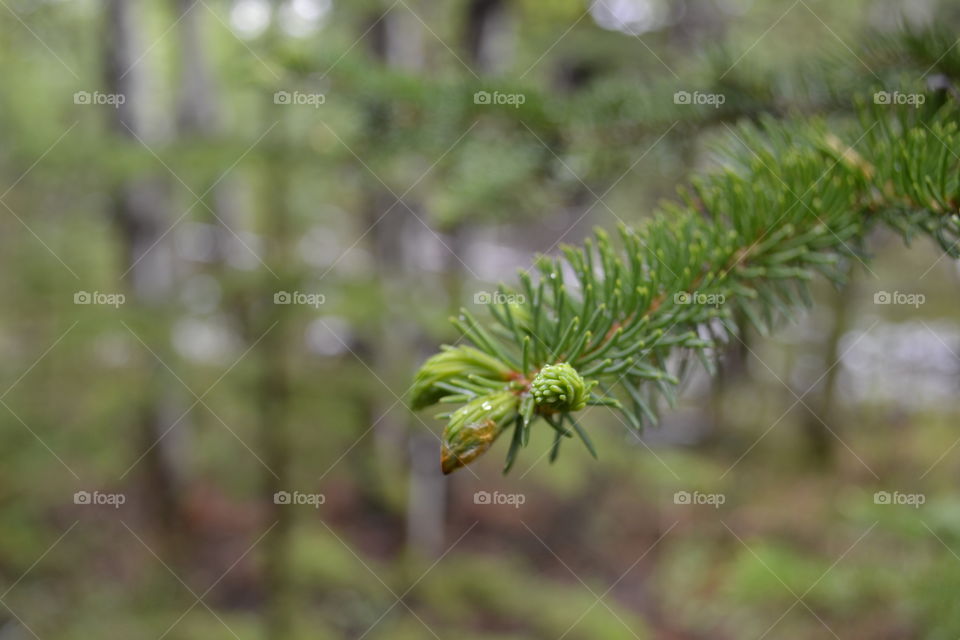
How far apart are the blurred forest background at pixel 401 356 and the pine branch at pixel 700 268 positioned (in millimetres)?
66

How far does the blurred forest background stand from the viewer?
4.89 ft

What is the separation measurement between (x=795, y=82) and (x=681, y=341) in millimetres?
801

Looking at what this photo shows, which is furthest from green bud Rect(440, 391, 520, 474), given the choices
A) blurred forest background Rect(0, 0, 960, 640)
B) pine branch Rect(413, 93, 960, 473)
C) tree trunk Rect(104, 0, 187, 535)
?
tree trunk Rect(104, 0, 187, 535)

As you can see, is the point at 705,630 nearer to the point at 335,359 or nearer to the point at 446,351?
the point at 335,359

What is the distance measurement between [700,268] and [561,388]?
0.29m

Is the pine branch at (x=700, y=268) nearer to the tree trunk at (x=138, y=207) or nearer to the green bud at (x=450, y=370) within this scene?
the green bud at (x=450, y=370)

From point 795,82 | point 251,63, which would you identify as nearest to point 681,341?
point 795,82

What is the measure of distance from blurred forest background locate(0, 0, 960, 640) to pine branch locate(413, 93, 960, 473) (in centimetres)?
7

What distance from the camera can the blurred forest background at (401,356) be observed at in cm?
149

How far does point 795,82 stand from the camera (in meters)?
1.24

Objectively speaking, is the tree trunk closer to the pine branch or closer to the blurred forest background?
the blurred forest background

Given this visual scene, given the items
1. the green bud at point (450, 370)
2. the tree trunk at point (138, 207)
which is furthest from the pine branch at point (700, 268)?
the tree trunk at point (138, 207)

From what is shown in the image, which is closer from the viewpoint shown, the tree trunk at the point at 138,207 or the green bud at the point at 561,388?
the green bud at the point at 561,388

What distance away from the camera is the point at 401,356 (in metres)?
4.43
